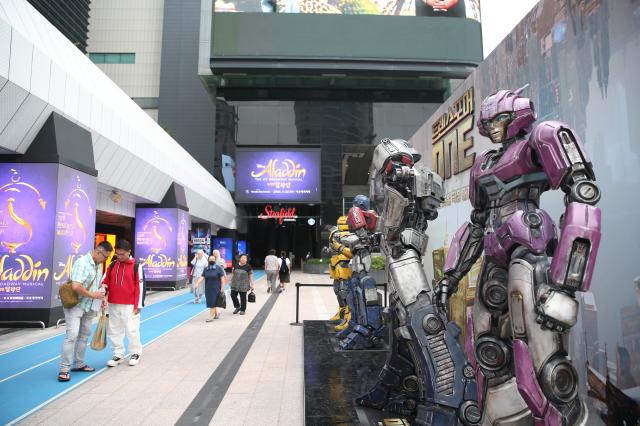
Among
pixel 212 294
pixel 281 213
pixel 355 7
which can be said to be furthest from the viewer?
pixel 281 213

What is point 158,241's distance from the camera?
531 inches

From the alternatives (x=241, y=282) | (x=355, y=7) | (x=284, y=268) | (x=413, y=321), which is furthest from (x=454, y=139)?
(x=355, y=7)

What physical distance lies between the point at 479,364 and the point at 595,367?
1474 mm

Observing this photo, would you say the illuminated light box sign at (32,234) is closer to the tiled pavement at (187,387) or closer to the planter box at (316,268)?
the tiled pavement at (187,387)

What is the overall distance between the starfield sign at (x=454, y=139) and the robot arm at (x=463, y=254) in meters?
2.39

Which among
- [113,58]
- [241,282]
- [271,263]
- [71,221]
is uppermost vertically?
[113,58]

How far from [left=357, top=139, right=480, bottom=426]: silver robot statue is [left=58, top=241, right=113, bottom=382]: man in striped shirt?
3383 mm

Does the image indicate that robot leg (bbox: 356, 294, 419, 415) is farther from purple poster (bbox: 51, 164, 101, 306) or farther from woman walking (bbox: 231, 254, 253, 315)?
purple poster (bbox: 51, 164, 101, 306)

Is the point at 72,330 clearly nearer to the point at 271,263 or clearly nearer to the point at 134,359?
the point at 134,359

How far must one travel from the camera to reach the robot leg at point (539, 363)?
1708 millimetres

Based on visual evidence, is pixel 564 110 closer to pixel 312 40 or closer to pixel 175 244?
pixel 175 244

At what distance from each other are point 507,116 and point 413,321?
4.87ft

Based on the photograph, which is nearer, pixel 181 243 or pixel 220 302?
pixel 220 302

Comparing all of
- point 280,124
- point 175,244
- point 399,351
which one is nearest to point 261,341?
point 399,351
